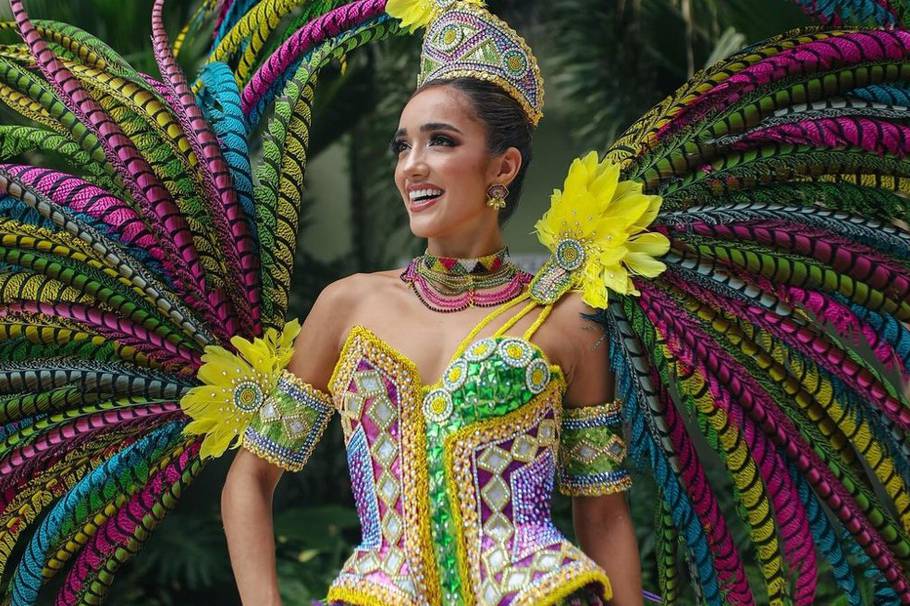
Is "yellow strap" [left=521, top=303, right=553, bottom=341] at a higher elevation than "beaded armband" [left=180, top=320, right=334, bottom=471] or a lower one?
higher

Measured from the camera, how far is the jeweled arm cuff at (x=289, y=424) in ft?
7.65

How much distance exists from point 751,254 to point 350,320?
0.79m

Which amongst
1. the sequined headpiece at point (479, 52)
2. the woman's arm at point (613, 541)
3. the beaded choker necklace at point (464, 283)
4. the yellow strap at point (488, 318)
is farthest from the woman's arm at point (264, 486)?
the woman's arm at point (613, 541)

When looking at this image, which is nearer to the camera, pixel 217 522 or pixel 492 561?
pixel 492 561

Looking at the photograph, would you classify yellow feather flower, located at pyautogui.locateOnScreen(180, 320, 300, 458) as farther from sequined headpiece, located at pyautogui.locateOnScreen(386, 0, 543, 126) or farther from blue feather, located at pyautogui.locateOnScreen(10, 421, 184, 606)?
sequined headpiece, located at pyautogui.locateOnScreen(386, 0, 543, 126)

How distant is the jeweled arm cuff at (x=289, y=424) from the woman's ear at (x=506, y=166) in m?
0.55

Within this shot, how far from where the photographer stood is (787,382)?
2.35 meters

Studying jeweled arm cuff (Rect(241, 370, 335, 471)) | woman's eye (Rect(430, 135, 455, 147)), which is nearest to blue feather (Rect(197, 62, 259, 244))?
jeweled arm cuff (Rect(241, 370, 335, 471))

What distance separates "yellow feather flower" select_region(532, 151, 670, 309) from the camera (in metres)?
2.27

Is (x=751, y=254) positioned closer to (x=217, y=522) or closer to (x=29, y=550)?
(x=29, y=550)

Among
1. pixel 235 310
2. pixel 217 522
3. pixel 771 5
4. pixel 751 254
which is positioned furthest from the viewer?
pixel 217 522

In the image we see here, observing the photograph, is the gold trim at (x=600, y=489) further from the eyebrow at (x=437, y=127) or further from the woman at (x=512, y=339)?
the eyebrow at (x=437, y=127)

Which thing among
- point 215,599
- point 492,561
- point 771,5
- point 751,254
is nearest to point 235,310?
point 492,561

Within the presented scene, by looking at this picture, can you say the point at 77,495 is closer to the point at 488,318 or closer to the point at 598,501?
the point at 488,318
